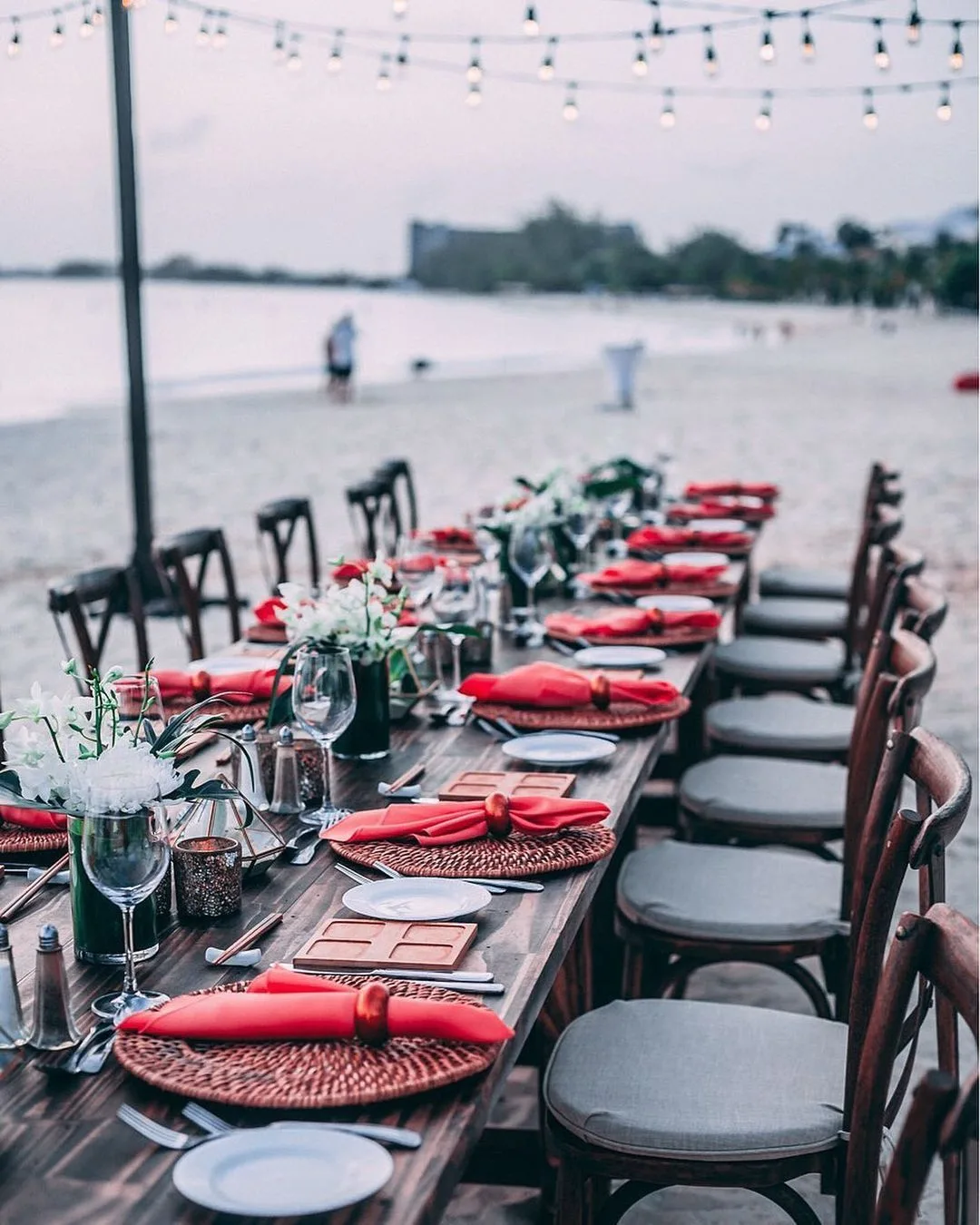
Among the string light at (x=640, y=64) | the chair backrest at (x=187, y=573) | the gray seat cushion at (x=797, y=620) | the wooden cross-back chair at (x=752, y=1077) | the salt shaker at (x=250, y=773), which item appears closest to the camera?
the wooden cross-back chair at (x=752, y=1077)

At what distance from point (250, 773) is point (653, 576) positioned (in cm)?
193

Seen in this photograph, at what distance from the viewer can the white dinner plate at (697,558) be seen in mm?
3988

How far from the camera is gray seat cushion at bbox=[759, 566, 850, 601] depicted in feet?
17.2

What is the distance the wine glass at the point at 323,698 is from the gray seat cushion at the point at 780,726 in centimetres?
172

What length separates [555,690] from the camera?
7.95 ft

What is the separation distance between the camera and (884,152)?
3609cm

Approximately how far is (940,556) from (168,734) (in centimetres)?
745

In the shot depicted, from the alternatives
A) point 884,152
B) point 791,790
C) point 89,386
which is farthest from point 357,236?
point 791,790

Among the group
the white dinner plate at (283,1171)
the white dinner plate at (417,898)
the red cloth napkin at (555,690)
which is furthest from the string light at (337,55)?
the white dinner plate at (283,1171)

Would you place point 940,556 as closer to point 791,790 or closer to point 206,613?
point 206,613

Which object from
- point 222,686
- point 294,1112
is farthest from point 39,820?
point 294,1112

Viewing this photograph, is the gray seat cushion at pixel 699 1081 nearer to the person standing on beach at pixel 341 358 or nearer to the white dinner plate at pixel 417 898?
the white dinner plate at pixel 417 898

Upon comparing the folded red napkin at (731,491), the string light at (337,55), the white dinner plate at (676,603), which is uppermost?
the string light at (337,55)

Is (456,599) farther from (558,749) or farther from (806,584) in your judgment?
(806,584)
